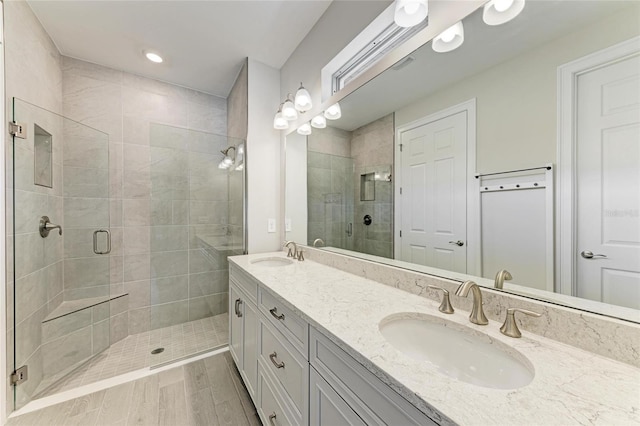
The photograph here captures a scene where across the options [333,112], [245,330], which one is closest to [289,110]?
[333,112]

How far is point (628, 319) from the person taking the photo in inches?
24.0

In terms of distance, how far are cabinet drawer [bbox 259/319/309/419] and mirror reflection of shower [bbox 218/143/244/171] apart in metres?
1.56

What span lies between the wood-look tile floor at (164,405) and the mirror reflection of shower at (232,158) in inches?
69.5

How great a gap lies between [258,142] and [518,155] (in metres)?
1.96

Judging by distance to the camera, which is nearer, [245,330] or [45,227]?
[245,330]

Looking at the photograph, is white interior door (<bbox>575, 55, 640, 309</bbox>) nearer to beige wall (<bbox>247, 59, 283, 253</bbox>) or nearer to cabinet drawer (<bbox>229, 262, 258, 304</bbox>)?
cabinet drawer (<bbox>229, 262, 258, 304</bbox>)

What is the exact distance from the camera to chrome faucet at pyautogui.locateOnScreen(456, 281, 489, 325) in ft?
2.64

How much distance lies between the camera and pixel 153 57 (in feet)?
7.18

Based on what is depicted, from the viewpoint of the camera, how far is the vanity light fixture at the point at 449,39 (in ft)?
3.13

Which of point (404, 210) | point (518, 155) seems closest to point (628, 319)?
point (518, 155)

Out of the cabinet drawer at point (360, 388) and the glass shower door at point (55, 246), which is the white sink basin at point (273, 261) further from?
the glass shower door at point (55, 246)

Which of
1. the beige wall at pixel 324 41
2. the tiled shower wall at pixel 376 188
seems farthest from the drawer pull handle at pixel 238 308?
the beige wall at pixel 324 41

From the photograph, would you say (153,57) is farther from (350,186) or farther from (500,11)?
(500,11)

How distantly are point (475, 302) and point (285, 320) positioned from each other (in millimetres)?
746
